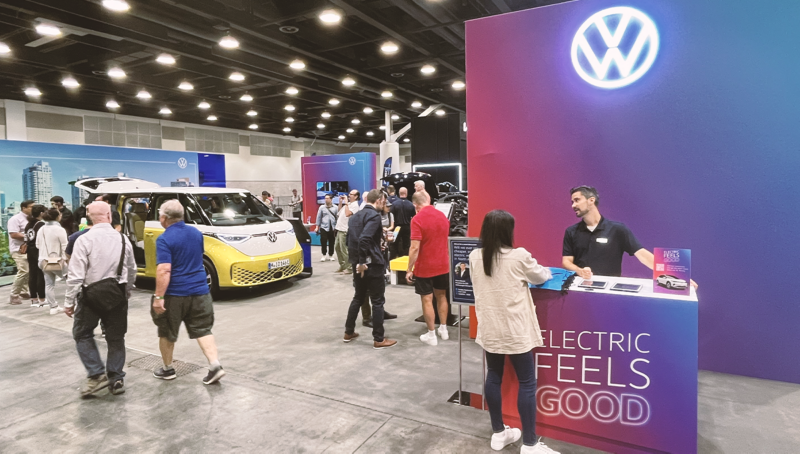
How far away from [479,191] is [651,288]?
2262 mm

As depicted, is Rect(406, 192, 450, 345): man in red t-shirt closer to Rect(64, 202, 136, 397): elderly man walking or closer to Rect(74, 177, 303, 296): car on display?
Rect(64, 202, 136, 397): elderly man walking

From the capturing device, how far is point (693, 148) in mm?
4090

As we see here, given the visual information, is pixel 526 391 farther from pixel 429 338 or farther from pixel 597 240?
pixel 429 338

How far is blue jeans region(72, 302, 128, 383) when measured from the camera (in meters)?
3.91

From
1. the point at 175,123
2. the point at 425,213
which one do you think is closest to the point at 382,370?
the point at 425,213

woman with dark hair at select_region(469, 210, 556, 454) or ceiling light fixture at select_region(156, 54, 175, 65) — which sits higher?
ceiling light fixture at select_region(156, 54, 175, 65)

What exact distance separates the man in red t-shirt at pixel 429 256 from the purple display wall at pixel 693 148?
0.89m

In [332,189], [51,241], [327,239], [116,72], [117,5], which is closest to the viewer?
[117,5]

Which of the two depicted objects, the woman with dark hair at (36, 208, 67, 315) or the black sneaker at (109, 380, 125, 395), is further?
the woman with dark hair at (36, 208, 67, 315)

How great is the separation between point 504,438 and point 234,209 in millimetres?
6350

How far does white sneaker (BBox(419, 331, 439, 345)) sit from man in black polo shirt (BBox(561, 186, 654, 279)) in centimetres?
181

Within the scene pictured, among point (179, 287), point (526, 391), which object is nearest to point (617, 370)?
point (526, 391)

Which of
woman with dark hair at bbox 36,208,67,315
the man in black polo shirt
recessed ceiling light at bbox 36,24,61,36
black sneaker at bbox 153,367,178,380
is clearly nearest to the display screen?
recessed ceiling light at bbox 36,24,61,36

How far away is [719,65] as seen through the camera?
13.0 feet
